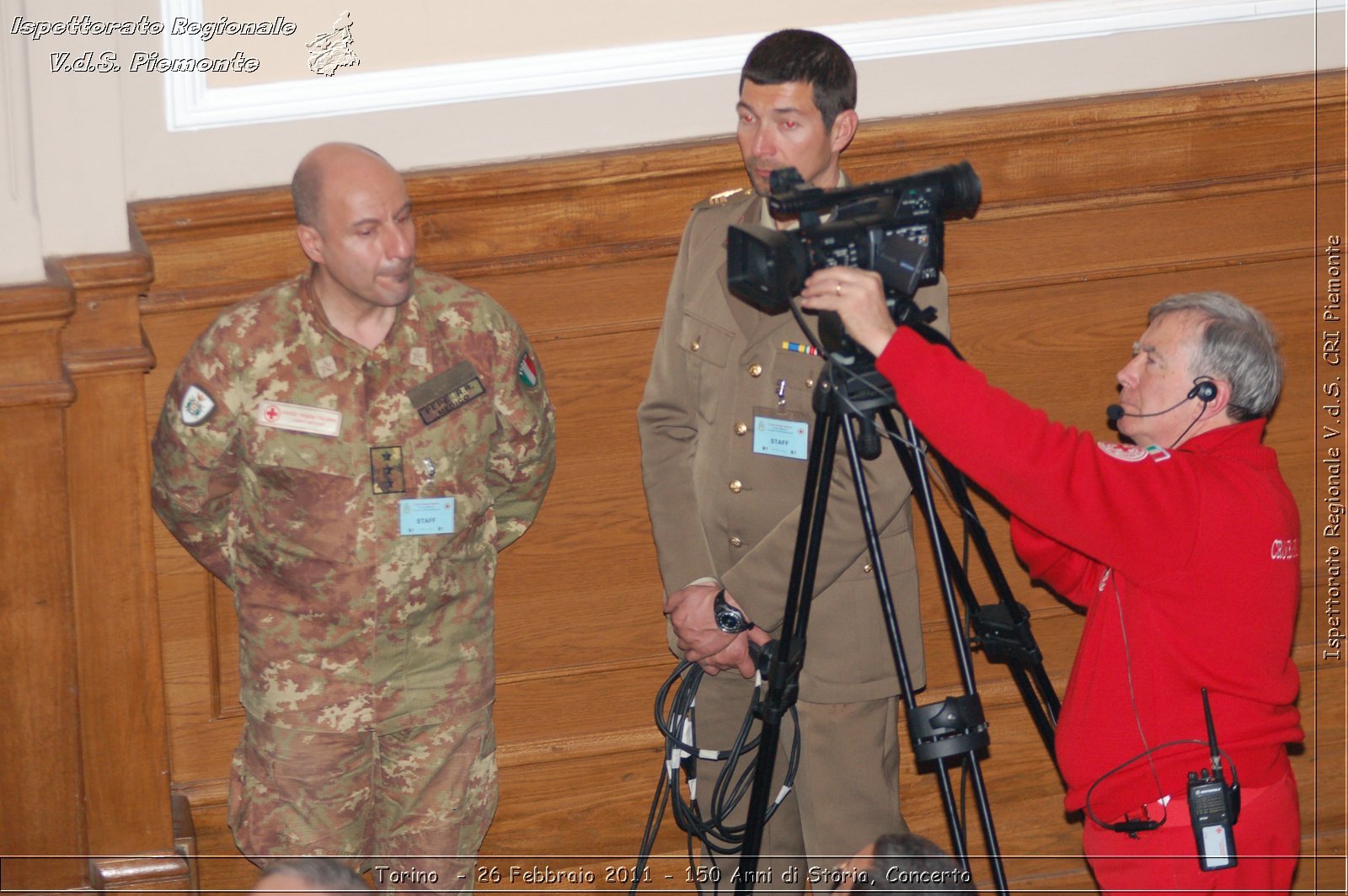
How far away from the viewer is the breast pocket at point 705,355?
9.18 feet

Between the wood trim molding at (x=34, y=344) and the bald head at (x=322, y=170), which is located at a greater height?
the bald head at (x=322, y=170)

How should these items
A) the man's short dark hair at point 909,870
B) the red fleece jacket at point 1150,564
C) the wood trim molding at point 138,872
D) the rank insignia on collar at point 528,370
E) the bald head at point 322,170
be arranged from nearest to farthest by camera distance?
the man's short dark hair at point 909,870 → the red fleece jacket at point 1150,564 → the bald head at point 322,170 → the rank insignia on collar at point 528,370 → the wood trim molding at point 138,872

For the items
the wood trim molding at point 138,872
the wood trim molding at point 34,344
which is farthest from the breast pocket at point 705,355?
the wood trim molding at point 138,872

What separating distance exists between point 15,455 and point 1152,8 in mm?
2745

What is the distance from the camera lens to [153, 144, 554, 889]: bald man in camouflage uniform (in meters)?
2.64

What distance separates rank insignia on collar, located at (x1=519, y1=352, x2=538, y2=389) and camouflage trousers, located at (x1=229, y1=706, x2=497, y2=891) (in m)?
0.71

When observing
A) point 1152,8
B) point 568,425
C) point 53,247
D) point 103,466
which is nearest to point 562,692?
point 568,425

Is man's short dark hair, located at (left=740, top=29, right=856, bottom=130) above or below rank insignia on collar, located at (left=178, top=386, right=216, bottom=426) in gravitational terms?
above

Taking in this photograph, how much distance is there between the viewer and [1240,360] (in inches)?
89.9

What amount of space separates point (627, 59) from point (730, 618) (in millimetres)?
1282

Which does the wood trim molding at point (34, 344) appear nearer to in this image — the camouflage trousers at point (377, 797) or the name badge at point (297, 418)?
the name badge at point (297, 418)

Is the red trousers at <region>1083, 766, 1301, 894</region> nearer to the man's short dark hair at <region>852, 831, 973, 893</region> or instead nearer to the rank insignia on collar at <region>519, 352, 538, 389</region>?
the man's short dark hair at <region>852, 831, 973, 893</region>

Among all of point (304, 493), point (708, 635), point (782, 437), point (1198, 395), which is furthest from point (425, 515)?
point (1198, 395)

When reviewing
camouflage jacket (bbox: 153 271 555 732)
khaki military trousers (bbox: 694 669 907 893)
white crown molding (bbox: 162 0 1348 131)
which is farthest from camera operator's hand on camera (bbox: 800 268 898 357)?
white crown molding (bbox: 162 0 1348 131)
